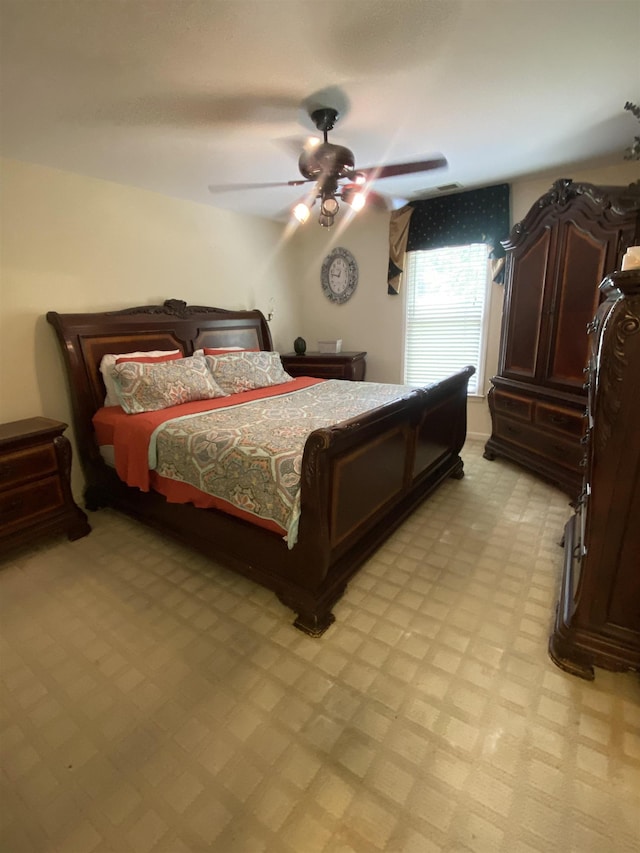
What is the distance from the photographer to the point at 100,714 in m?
1.43

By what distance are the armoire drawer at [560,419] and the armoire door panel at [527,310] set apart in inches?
12.0

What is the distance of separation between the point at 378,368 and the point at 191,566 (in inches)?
128

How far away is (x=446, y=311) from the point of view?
4117mm

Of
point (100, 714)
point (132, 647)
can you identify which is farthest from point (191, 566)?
point (100, 714)

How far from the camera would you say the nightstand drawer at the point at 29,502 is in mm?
2250

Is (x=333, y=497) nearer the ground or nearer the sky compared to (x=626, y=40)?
nearer the ground

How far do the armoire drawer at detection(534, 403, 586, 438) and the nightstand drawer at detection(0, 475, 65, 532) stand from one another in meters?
3.48

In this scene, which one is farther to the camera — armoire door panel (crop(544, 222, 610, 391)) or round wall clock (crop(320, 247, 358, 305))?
round wall clock (crop(320, 247, 358, 305))

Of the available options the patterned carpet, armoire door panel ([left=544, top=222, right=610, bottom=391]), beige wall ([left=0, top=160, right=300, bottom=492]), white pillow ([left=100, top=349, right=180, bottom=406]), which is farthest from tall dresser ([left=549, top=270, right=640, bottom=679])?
beige wall ([left=0, top=160, right=300, bottom=492])

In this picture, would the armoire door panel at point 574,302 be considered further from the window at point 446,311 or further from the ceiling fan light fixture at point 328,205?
the ceiling fan light fixture at point 328,205

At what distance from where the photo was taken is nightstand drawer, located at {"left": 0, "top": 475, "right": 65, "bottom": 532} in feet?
7.38

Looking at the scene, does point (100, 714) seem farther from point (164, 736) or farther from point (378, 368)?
point (378, 368)

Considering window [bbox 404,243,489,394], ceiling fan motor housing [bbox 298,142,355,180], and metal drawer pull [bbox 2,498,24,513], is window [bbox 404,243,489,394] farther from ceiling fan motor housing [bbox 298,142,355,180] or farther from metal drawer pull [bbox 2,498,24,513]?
metal drawer pull [bbox 2,498,24,513]

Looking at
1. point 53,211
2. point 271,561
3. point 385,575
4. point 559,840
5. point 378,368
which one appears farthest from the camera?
point 378,368
